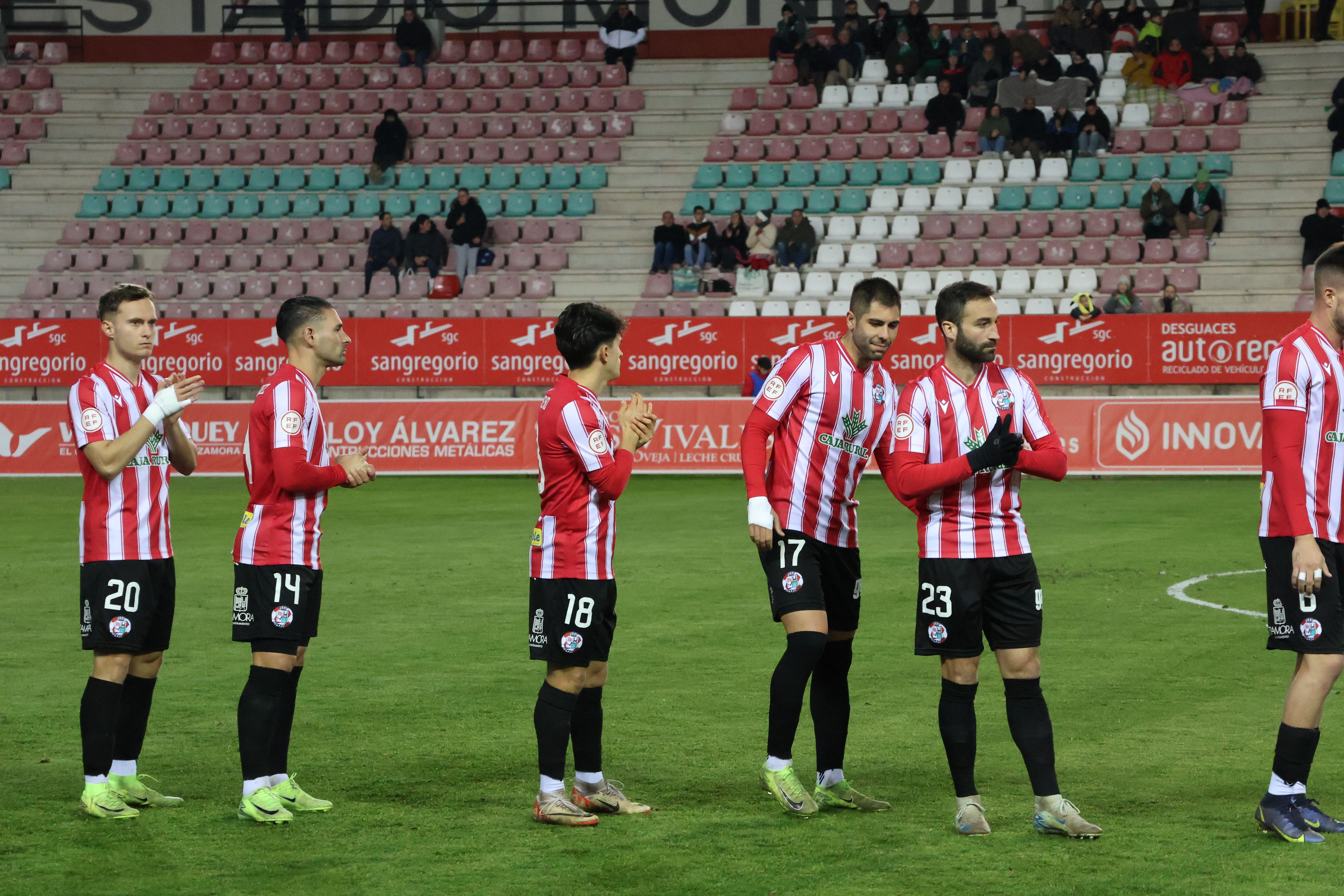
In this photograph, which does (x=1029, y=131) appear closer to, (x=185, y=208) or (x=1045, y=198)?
(x=1045, y=198)

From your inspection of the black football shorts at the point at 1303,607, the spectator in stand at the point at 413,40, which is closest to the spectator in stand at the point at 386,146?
the spectator in stand at the point at 413,40

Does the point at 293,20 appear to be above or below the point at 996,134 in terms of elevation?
above

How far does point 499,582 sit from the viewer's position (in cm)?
1289

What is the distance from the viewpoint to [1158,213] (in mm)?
27422

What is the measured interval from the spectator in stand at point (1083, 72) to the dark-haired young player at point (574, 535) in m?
26.4

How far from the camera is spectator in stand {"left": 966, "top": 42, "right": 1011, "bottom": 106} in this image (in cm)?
3028

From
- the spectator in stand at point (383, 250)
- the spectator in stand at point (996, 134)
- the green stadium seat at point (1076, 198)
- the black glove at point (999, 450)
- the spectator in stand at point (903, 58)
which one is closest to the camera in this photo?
the black glove at point (999, 450)

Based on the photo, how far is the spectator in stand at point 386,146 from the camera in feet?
105

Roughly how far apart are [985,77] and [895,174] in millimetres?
2922

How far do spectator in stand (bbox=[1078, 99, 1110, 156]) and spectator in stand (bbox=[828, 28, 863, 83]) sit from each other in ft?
18.1

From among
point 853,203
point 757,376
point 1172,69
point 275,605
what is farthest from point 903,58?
point 275,605

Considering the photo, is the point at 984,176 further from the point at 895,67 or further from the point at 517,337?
the point at 517,337

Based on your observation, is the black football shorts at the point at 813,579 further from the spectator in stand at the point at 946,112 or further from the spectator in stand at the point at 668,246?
the spectator in stand at the point at 946,112

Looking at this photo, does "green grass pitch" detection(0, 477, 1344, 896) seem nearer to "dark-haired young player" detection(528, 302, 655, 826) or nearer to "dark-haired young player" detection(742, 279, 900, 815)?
"dark-haired young player" detection(742, 279, 900, 815)
